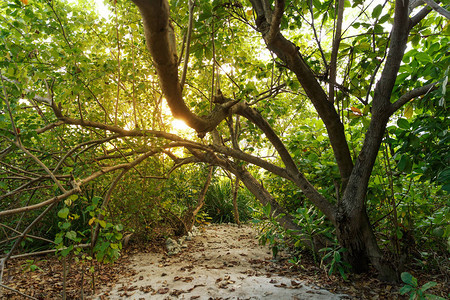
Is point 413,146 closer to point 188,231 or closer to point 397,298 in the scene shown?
point 397,298

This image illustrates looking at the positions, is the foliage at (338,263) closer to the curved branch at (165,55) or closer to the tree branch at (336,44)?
the tree branch at (336,44)

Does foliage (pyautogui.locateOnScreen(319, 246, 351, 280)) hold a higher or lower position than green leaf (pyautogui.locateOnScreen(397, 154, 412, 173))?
lower

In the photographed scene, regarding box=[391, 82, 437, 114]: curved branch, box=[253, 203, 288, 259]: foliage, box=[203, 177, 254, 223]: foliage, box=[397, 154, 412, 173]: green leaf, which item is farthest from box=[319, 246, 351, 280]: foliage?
box=[203, 177, 254, 223]: foliage

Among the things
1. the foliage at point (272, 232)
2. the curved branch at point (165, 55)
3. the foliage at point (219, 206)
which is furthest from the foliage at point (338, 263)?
the foliage at point (219, 206)

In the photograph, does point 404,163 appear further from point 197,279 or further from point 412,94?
point 197,279

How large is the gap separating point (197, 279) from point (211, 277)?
16 centimetres

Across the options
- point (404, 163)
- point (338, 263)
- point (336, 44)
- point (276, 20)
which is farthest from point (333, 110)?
point (338, 263)

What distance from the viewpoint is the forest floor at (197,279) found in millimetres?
2618

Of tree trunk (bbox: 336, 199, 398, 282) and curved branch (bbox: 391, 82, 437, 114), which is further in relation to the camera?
tree trunk (bbox: 336, 199, 398, 282)

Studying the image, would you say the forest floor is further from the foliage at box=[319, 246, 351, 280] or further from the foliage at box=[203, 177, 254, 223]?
the foliage at box=[203, 177, 254, 223]

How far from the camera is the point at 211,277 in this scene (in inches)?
126

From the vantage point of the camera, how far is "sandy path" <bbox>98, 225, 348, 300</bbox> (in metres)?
2.71

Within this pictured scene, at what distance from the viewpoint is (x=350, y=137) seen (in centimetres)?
329

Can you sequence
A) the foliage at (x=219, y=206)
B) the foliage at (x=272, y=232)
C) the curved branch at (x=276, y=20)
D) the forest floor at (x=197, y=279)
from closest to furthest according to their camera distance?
the curved branch at (x=276, y=20), the forest floor at (x=197, y=279), the foliage at (x=272, y=232), the foliage at (x=219, y=206)
